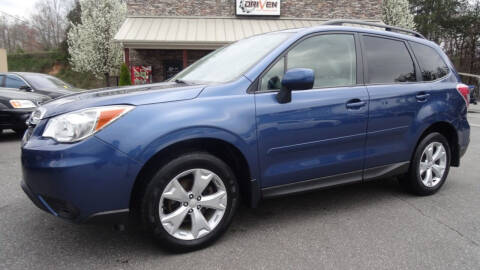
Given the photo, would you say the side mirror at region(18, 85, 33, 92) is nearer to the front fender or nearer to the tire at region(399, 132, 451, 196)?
the front fender

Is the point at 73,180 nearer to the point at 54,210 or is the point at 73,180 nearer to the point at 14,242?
the point at 54,210

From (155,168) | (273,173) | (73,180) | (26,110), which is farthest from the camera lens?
(26,110)

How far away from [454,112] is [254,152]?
2.54 metres

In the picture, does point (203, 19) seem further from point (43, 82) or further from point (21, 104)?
point (21, 104)

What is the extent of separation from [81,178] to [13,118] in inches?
223

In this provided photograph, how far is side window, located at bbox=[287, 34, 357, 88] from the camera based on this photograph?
298cm

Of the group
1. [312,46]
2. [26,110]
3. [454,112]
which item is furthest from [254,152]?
[26,110]

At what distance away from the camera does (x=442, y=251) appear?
256cm

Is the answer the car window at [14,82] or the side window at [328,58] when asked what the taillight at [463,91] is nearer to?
the side window at [328,58]

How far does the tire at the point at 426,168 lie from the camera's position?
3.60 meters

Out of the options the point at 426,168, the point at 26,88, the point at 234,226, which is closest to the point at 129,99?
the point at 234,226

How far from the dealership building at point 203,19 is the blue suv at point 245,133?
39.8 ft

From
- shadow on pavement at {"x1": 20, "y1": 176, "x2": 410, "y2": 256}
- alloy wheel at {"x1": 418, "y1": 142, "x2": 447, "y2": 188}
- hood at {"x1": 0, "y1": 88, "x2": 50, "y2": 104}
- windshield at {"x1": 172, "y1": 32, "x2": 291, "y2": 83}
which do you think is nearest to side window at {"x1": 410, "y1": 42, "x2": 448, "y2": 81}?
alloy wheel at {"x1": 418, "y1": 142, "x2": 447, "y2": 188}

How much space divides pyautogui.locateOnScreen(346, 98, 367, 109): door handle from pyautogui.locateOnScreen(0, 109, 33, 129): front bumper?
6.24 meters
